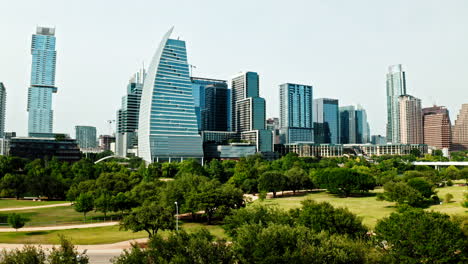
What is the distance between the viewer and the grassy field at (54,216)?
232 feet

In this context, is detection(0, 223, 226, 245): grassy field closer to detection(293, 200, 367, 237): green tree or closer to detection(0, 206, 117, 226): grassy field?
detection(0, 206, 117, 226): grassy field

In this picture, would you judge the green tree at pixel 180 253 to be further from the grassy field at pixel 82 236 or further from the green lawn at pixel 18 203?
the green lawn at pixel 18 203

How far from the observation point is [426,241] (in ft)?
115

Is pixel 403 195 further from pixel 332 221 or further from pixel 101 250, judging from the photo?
pixel 101 250

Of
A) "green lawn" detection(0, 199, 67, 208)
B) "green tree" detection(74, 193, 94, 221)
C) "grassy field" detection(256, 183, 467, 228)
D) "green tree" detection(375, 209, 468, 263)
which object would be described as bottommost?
"green lawn" detection(0, 199, 67, 208)

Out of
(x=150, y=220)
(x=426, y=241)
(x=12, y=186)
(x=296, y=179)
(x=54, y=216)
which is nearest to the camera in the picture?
(x=426, y=241)

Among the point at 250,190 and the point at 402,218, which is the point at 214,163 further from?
the point at 402,218

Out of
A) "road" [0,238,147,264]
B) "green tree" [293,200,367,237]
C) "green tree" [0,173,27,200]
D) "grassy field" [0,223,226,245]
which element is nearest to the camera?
"green tree" [293,200,367,237]

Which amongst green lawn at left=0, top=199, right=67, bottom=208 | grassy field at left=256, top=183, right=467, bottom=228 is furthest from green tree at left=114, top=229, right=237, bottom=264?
green lawn at left=0, top=199, right=67, bottom=208

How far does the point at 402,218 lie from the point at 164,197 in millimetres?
45232

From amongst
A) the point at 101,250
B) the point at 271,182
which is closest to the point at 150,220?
the point at 101,250

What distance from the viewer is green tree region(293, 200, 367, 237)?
4281 centimetres

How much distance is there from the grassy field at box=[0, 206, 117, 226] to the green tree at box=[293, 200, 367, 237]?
48.6 m

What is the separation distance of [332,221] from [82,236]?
128 feet
